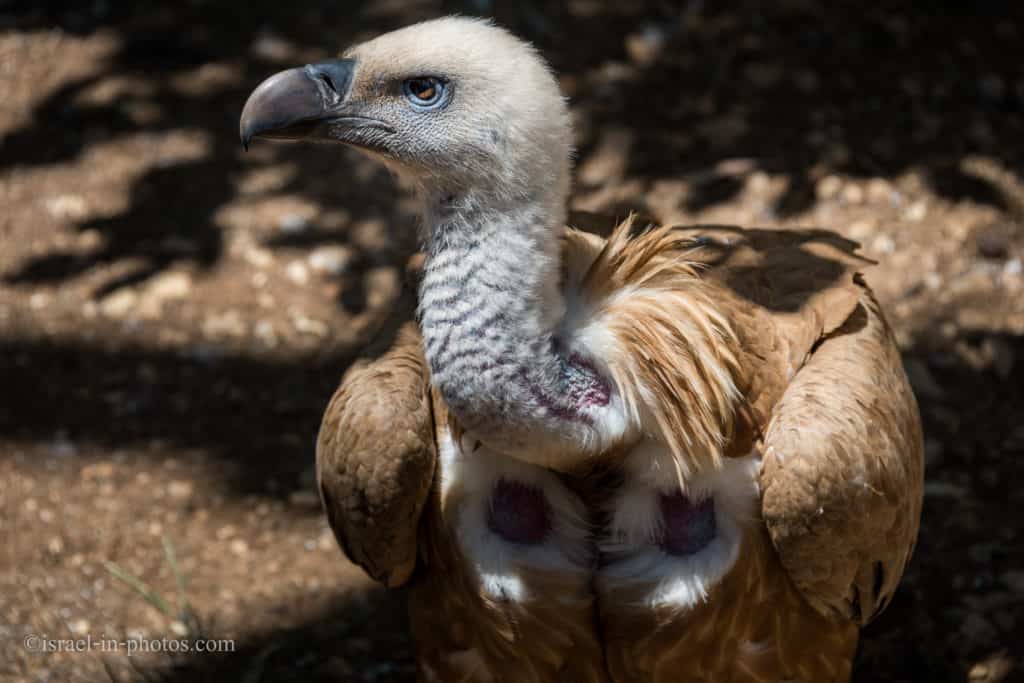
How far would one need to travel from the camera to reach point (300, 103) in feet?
9.98

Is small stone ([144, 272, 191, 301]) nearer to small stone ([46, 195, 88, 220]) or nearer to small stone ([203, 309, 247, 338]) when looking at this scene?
small stone ([203, 309, 247, 338])

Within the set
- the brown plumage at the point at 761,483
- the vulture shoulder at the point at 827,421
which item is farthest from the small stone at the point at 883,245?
the brown plumage at the point at 761,483

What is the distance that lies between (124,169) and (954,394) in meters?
4.07

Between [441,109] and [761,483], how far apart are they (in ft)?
4.16

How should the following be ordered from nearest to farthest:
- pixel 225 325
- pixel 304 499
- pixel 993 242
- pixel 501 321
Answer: pixel 501 321, pixel 304 499, pixel 993 242, pixel 225 325

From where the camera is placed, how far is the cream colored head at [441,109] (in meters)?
2.96

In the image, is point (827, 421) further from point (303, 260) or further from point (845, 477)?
point (303, 260)

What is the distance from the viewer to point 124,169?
6.52 metres

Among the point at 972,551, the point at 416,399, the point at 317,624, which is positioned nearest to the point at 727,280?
the point at 416,399

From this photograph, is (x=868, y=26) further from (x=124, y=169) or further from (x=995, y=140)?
(x=124, y=169)

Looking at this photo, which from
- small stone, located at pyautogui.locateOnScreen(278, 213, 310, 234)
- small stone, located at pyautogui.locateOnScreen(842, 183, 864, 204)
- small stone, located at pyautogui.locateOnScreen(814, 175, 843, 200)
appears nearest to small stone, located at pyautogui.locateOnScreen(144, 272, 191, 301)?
small stone, located at pyautogui.locateOnScreen(278, 213, 310, 234)

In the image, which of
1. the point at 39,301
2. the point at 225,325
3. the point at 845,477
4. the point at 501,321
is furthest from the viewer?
the point at 39,301

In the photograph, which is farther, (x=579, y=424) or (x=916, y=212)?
(x=916, y=212)

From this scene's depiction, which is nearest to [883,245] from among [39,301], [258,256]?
[258,256]
